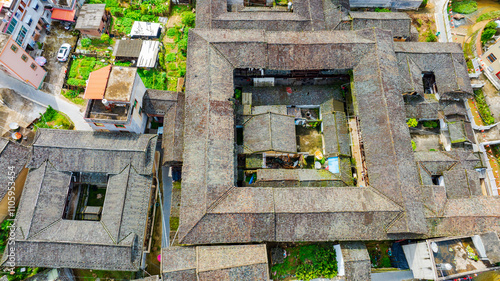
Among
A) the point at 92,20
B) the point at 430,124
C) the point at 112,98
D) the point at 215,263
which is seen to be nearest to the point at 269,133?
the point at 215,263

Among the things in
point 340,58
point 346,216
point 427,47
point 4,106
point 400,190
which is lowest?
point 346,216

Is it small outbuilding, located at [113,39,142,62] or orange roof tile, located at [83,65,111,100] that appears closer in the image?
orange roof tile, located at [83,65,111,100]

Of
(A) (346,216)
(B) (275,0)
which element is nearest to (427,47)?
(B) (275,0)

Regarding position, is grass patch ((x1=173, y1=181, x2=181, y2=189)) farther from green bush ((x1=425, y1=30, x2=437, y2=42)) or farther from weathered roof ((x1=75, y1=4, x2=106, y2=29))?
green bush ((x1=425, y1=30, x2=437, y2=42))

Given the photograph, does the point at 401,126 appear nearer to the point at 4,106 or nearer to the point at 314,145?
the point at 314,145

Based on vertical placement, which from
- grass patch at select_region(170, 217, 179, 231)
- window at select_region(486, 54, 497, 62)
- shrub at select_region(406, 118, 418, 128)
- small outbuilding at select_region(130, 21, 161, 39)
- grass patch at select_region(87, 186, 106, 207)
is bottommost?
grass patch at select_region(170, 217, 179, 231)

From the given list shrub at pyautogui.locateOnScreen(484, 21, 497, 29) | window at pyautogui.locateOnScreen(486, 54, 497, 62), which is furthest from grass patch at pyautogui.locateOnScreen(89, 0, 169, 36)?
shrub at pyautogui.locateOnScreen(484, 21, 497, 29)

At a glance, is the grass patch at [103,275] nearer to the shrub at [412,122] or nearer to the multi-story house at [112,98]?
the multi-story house at [112,98]

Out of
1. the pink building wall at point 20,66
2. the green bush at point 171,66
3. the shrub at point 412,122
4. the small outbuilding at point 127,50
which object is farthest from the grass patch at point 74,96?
the shrub at point 412,122
